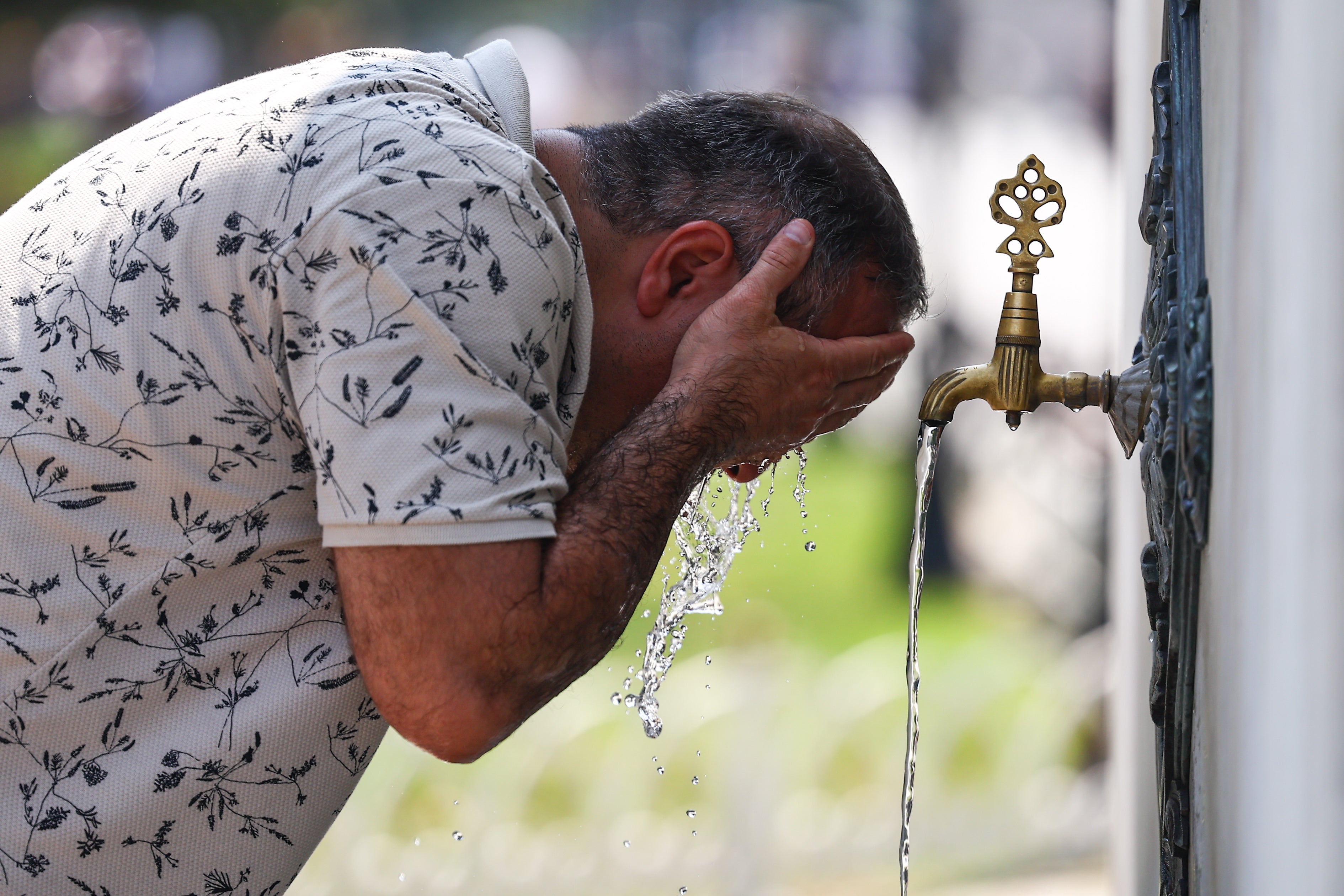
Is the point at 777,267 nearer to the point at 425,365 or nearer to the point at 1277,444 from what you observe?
the point at 425,365

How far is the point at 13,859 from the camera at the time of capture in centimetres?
124

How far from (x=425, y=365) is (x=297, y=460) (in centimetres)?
24

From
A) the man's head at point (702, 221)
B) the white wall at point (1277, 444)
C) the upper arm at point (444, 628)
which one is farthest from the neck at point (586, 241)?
the white wall at point (1277, 444)

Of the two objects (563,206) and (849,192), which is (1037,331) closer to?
(849,192)

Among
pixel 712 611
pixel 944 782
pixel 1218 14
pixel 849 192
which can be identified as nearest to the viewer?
pixel 1218 14

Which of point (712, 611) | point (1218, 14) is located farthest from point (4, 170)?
point (1218, 14)

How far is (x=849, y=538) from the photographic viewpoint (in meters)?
5.04

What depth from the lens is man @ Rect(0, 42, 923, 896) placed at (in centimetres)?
110

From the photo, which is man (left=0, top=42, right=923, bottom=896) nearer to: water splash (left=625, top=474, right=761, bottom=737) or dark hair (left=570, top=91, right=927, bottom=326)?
dark hair (left=570, top=91, right=927, bottom=326)

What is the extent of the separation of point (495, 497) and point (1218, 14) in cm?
69

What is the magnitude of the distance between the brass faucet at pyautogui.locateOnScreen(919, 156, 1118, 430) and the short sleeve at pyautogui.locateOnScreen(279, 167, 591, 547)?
1.41 ft

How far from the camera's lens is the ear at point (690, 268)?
4.83ft

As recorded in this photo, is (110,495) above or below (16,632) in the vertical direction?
above

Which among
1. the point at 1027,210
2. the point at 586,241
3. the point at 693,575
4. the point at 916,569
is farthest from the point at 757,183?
the point at 693,575
